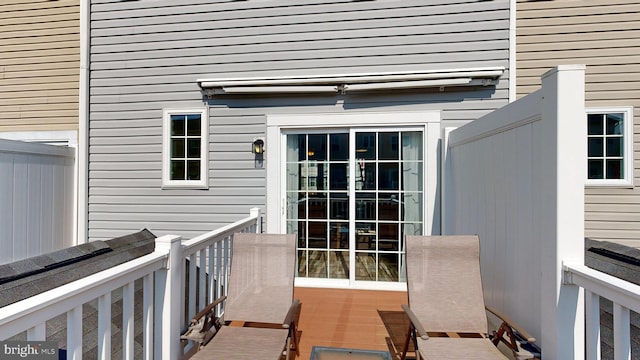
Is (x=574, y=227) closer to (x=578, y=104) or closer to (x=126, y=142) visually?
(x=578, y=104)

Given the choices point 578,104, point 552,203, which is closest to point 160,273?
point 552,203

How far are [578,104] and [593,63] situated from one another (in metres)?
2.91

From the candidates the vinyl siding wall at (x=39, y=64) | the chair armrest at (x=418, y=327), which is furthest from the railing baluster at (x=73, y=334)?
the vinyl siding wall at (x=39, y=64)

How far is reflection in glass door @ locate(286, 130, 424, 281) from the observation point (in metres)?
4.14

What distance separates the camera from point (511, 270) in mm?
2455

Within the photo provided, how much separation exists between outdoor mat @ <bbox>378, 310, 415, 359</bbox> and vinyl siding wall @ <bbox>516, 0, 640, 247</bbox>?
2.56 m

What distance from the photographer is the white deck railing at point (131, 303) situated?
1257 millimetres

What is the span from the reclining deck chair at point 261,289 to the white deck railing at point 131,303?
267 mm

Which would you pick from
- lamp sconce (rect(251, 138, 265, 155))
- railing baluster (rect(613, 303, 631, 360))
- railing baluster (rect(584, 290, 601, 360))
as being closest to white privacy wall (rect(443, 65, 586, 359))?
railing baluster (rect(584, 290, 601, 360))

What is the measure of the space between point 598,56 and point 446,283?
3.44 metres

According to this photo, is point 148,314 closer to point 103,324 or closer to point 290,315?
point 103,324

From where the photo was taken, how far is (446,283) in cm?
259

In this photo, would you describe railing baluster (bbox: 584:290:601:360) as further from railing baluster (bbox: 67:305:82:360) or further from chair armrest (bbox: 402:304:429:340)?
railing baluster (bbox: 67:305:82:360)

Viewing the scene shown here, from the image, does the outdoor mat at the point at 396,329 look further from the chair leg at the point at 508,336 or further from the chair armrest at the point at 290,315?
the chair armrest at the point at 290,315
